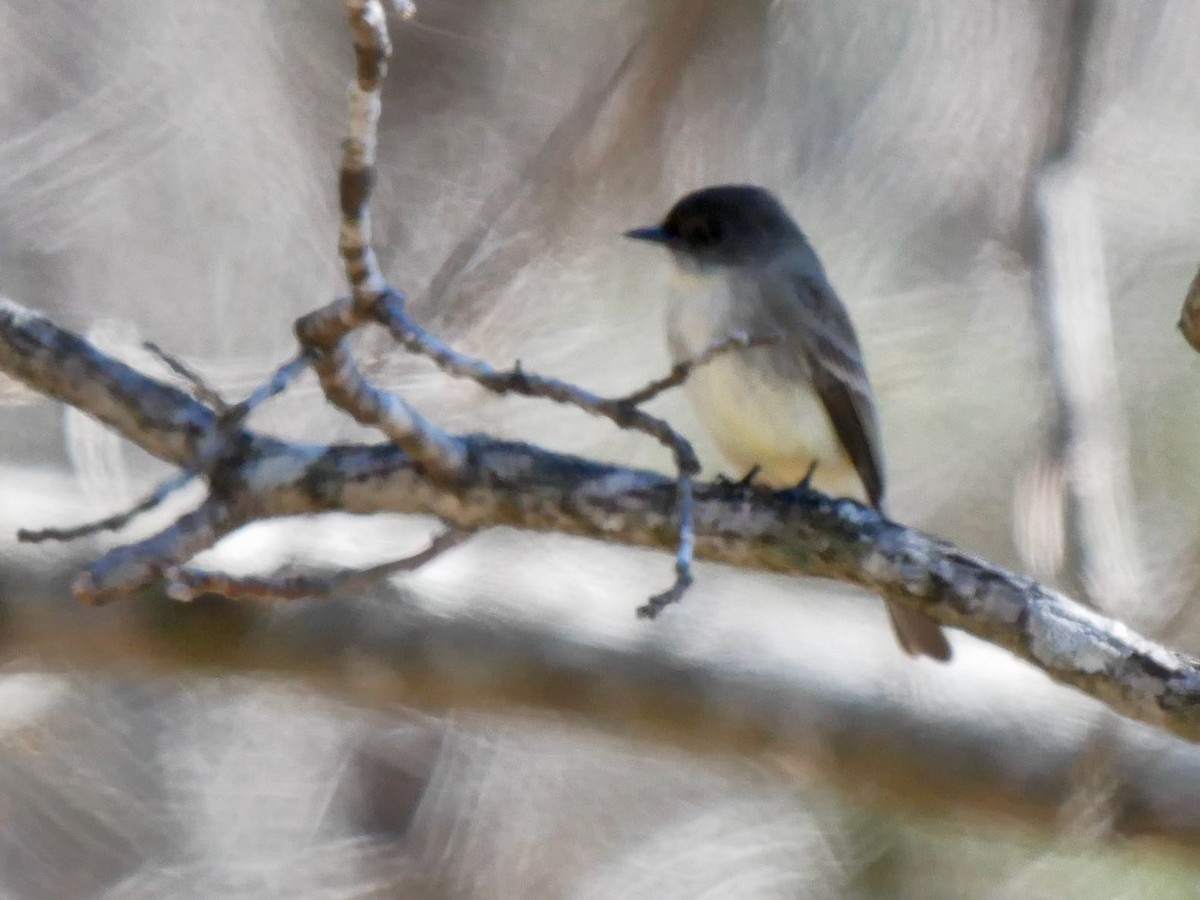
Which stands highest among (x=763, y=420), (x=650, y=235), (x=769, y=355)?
(x=650, y=235)

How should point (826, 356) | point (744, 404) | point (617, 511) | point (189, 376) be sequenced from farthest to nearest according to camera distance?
point (826, 356) < point (744, 404) < point (617, 511) < point (189, 376)

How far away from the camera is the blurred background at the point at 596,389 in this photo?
352 cm

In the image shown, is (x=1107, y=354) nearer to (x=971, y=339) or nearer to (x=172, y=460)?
(x=971, y=339)

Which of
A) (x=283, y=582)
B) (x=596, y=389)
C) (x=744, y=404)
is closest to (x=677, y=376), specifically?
(x=283, y=582)

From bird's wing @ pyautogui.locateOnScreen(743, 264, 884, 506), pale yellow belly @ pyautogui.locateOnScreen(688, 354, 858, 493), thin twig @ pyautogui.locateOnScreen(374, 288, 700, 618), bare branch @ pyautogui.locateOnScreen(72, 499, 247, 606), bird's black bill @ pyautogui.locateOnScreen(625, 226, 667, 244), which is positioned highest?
bird's black bill @ pyautogui.locateOnScreen(625, 226, 667, 244)

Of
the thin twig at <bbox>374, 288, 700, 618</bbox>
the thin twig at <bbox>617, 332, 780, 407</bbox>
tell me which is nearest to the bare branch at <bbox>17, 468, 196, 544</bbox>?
the thin twig at <bbox>374, 288, 700, 618</bbox>

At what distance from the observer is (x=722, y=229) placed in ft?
11.5

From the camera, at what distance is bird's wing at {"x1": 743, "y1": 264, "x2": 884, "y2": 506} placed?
11.2 ft

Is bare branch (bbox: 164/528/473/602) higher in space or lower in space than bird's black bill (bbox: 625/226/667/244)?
lower

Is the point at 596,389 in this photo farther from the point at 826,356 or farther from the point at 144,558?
the point at 144,558

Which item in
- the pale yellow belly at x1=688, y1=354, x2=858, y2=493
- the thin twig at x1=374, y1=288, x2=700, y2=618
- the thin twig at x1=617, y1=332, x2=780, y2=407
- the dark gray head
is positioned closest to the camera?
the thin twig at x1=374, y1=288, x2=700, y2=618

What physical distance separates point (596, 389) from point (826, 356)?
2.67 ft

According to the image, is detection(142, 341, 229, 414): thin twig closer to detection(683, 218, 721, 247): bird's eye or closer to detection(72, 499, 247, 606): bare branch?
detection(72, 499, 247, 606): bare branch

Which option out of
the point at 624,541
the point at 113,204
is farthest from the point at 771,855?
the point at 113,204
